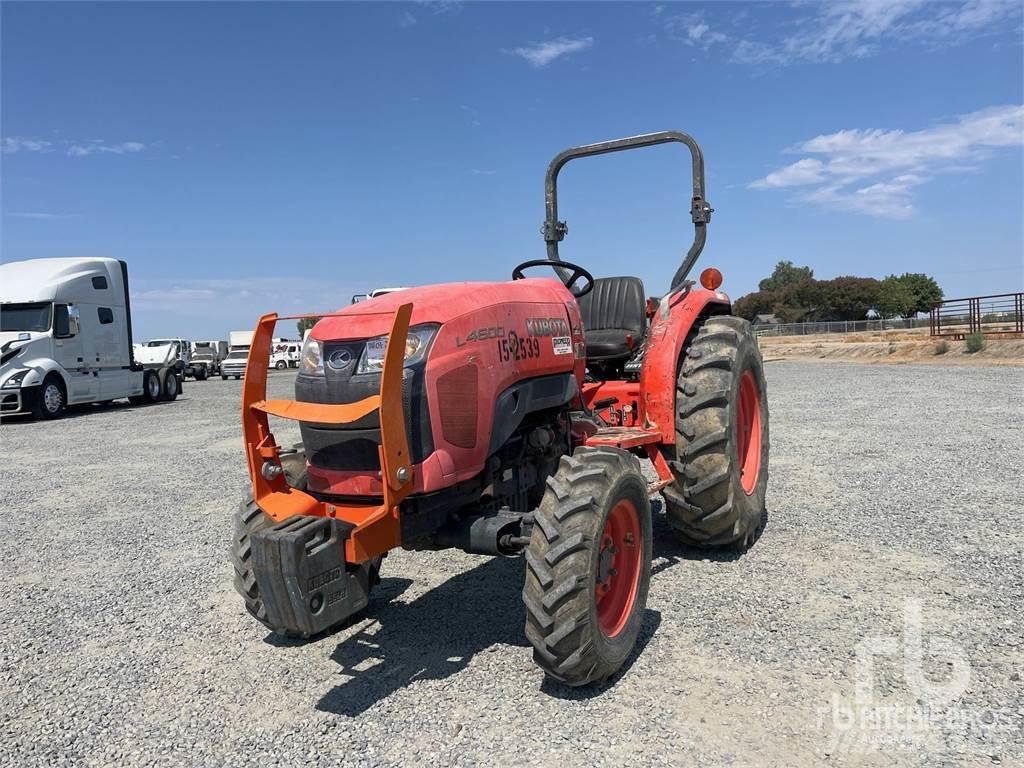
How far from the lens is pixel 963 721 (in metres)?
2.83

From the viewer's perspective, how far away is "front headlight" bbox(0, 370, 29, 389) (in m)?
14.9

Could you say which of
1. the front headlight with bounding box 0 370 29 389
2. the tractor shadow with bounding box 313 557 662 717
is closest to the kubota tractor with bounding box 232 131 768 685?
the tractor shadow with bounding box 313 557 662 717

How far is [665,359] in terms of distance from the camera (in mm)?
→ 4680

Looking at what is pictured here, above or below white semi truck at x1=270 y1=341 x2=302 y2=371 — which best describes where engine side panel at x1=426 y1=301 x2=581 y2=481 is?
above

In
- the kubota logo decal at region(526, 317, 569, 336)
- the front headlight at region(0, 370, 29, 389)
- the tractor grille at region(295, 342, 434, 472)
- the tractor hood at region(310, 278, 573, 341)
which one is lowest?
the front headlight at region(0, 370, 29, 389)

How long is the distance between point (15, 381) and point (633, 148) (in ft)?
46.9

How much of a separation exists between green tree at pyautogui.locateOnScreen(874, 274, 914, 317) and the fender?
254ft

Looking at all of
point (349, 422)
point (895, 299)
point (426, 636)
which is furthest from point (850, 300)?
point (349, 422)

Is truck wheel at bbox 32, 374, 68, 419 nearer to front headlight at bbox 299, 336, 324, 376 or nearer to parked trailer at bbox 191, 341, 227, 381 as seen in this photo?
front headlight at bbox 299, 336, 324, 376

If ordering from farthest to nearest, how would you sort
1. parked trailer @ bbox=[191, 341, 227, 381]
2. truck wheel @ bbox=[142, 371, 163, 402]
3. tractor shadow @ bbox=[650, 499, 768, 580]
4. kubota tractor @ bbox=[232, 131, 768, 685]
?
parked trailer @ bbox=[191, 341, 227, 381] → truck wheel @ bbox=[142, 371, 163, 402] → tractor shadow @ bbox=[650, 499, 768, 580] → kubota tractor @ bbox=[232, 131, 768, 685]

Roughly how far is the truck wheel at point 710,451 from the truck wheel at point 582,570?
46.1 inches

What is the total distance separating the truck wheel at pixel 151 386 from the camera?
64.5ft

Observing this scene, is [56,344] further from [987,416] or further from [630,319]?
[987,416]

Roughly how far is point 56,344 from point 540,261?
14.9 m
